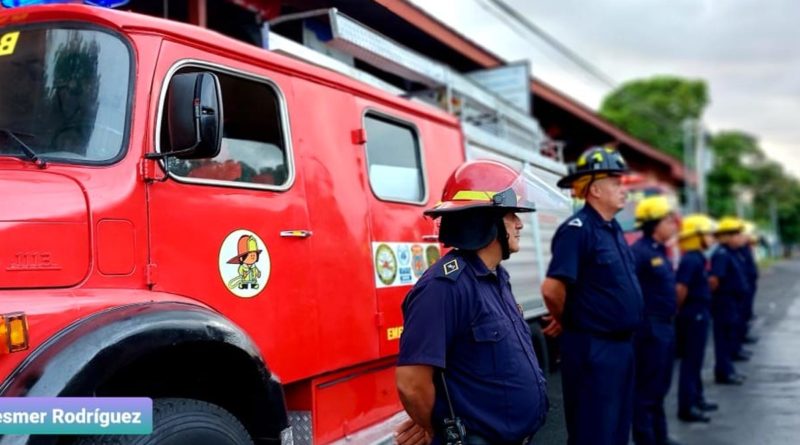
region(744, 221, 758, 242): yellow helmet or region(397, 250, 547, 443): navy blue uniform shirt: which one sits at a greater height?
region(744, 221, 758, 242): yellow helmet

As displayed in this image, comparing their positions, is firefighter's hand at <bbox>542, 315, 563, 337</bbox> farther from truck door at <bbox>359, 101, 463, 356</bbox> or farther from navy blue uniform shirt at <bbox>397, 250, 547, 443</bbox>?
navy blue uniform shirt at <bbox>397, 250, 547, 443</bbox>

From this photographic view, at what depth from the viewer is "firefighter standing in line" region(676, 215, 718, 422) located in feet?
23.2

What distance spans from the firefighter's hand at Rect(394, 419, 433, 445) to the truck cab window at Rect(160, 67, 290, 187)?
1.34m

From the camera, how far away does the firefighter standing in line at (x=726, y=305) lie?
8.88 metres

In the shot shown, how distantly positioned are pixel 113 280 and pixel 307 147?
4.45 ft

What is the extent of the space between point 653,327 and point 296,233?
332 cm

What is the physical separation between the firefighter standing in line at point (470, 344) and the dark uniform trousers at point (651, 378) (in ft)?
9.96

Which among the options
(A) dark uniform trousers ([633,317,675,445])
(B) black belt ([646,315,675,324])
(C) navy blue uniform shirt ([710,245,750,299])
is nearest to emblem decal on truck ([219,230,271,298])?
(A) dark uniform trousers ([633,317,675,445])

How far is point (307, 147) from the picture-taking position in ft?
13.0

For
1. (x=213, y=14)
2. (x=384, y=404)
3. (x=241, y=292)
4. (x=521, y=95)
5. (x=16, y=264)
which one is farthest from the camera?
(x=521, y=95)

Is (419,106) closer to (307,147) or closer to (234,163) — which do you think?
(307,147)

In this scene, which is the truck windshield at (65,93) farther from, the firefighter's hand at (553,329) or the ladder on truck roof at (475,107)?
the firefighter's hand at (553,329)

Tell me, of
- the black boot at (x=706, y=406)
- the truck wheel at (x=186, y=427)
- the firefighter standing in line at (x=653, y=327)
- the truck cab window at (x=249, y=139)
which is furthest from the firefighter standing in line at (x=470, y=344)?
the black boot at (x=706, y=406)

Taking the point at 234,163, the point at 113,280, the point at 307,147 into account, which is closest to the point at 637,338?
the point at 307,147
